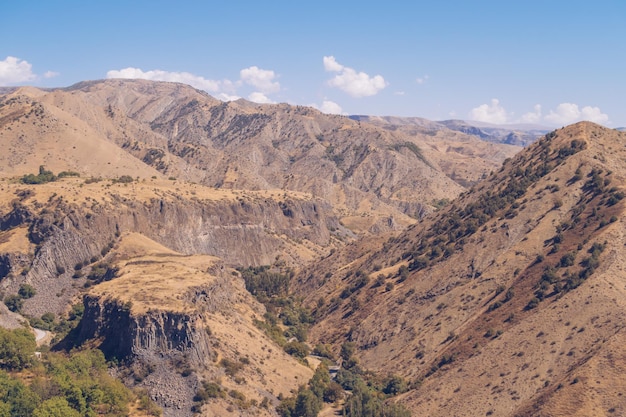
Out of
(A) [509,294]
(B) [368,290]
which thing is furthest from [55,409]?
(B) [368,290]

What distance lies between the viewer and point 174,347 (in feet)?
285

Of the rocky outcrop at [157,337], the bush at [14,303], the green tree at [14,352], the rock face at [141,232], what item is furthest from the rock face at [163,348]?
the rock face at [141,232]

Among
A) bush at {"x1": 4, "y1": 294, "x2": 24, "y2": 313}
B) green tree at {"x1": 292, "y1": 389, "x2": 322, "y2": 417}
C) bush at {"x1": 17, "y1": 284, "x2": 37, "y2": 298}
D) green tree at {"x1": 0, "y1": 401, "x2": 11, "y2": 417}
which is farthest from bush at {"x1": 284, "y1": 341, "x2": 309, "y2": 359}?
green tree at {"x1": 0, "y1": 401, "x2": 11, "y2": 417}

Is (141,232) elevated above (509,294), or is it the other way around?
(509,294)

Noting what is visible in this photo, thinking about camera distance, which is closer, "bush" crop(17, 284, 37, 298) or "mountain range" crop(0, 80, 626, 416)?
"mountain range" crop(0, 80, 626, 416)

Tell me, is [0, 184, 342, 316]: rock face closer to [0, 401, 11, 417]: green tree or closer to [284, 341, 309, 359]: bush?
[284, 341, 309, 359]: bush

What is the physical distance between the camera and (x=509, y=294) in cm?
10425

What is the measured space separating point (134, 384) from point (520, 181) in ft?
269

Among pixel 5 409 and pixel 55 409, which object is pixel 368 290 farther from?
pixel 5 409

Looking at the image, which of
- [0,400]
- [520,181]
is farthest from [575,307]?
[0,400]

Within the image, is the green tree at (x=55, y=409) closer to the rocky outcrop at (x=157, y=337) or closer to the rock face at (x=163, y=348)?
the rock face at (x=163, y=348)

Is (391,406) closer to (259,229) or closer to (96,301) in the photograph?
(96,301)

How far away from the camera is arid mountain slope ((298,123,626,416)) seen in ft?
281

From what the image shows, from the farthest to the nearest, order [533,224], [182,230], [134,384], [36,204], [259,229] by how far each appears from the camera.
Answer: [259,229] < [182,230] < [36,204] < [533,224] < [134,384]
